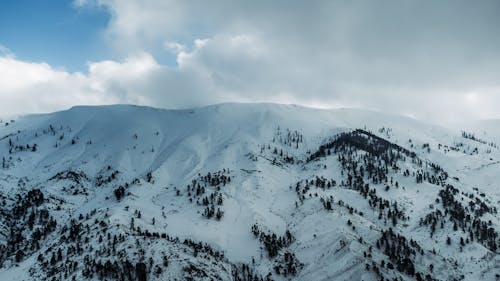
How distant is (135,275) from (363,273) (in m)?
110

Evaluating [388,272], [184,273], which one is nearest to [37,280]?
[184,273]

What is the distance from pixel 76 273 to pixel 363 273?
140m

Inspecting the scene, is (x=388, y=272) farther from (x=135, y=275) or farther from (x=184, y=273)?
(x=135, y=275)

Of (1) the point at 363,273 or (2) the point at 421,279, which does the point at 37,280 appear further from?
(2) the point at 421,279

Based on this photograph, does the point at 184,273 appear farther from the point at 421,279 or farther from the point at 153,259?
the point at 421,279

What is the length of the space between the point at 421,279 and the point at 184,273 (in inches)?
4566

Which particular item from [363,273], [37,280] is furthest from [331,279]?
[37,280]

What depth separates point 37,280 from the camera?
655 ft

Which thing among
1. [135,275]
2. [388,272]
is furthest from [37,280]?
[388,272]

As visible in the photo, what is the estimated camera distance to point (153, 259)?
199 m

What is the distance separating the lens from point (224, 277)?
199m

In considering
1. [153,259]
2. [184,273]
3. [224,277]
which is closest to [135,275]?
[153,259]

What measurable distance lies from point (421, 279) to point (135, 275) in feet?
458

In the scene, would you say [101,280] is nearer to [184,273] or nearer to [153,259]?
[153,259]
